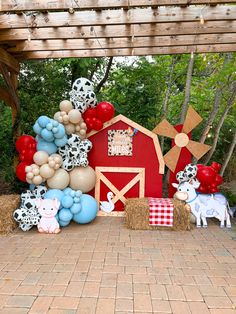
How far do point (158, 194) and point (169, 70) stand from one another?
3618 millimetres

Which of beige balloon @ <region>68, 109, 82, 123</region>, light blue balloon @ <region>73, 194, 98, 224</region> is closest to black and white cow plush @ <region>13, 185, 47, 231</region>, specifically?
light blue balloon @ <region>73, 194, 98, 224</region>

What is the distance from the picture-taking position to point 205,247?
12.8 feet

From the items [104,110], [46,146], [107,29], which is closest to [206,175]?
[104,110]

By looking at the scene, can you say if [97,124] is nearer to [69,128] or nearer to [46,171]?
[69,128]

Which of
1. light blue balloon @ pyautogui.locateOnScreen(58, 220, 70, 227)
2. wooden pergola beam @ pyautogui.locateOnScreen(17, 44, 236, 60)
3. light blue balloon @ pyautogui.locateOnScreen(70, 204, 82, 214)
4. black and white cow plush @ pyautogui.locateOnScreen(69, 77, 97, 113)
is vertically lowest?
light blue balloon @ pyautogui.locateOnScreen(58, 220, 70, 227)

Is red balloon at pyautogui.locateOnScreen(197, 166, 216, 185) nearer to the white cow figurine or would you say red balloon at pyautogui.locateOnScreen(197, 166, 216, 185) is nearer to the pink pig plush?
the white cow figurine

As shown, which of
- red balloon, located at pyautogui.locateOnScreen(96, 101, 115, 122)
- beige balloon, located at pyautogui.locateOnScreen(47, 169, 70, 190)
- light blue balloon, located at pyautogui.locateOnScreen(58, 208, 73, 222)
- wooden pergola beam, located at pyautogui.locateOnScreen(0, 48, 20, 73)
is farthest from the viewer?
red balloon, located at pyautogui.locateOnScreen(96, 101, 115, 122)

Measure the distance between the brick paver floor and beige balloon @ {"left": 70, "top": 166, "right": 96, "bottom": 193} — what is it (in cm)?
72

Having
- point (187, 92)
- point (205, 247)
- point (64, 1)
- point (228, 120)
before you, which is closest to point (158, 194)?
point (205, 247)

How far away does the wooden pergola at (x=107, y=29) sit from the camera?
346 centimetres

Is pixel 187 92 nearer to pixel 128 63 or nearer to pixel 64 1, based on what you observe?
pixel 128 63

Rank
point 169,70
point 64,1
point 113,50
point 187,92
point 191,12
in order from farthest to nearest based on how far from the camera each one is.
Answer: point 169,70 → point 187,92 → point 113,50 → point 191,12 → point 64,1

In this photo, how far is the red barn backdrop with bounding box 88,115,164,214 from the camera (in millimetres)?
5301

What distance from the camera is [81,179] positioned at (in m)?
4.89
